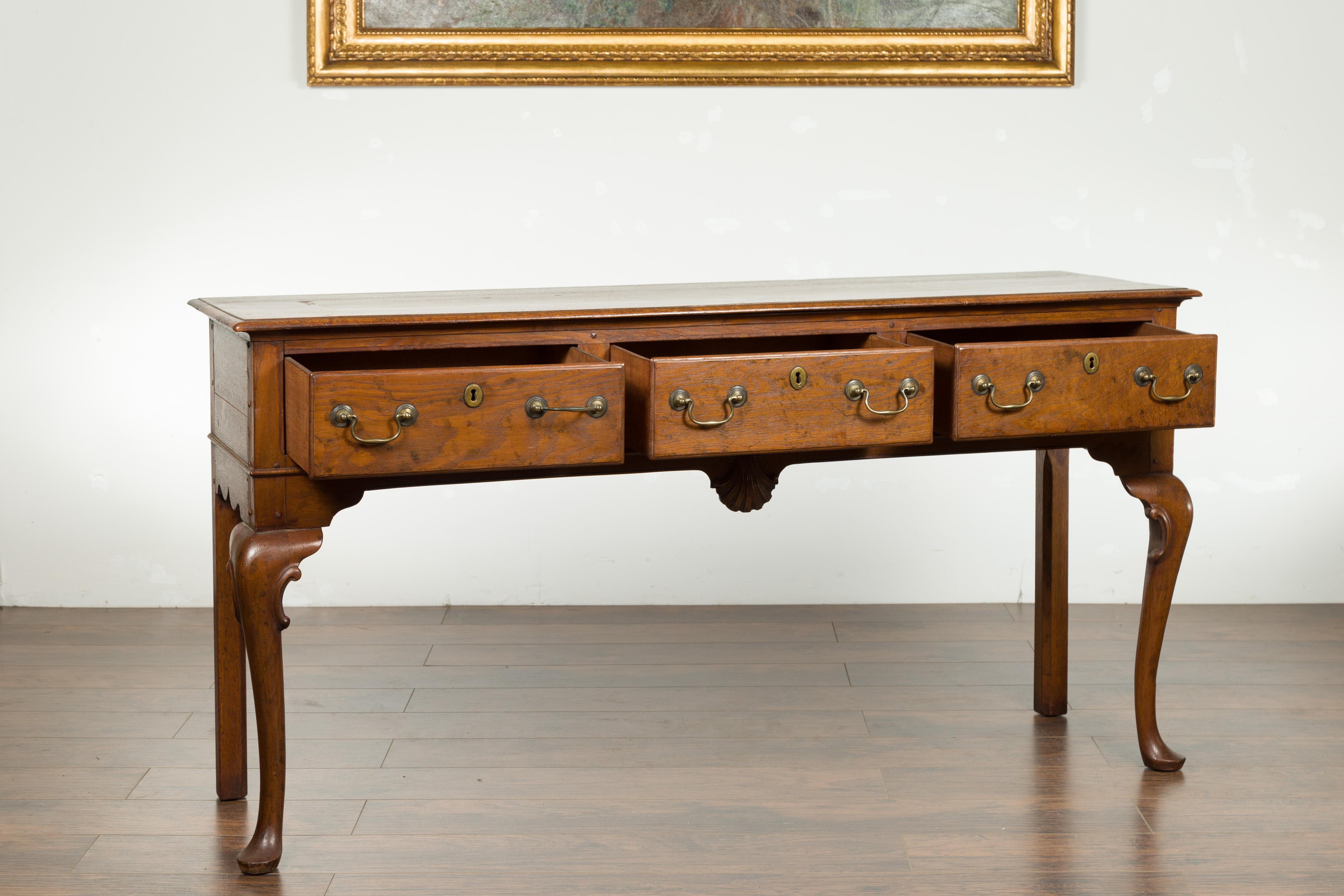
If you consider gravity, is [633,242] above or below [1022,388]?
above

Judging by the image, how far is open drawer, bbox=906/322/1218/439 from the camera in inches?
89.7

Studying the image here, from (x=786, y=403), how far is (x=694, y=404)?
0.16 m

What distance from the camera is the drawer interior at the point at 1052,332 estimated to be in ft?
8.21

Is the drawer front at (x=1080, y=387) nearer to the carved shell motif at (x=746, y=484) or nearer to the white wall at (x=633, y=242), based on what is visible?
the carved shell motif at (x=746, y=484)

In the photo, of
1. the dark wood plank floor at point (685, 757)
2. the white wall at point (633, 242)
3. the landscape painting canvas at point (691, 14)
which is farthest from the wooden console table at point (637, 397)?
the landscape painting canvas at point (691, 14)

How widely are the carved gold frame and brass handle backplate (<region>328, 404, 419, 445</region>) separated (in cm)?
188

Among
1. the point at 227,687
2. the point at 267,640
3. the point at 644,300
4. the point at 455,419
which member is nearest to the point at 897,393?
the point at 644,300

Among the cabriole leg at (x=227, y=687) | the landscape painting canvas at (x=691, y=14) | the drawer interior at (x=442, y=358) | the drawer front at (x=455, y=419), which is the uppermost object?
the landscape painting canvas at (x=691, y=14)

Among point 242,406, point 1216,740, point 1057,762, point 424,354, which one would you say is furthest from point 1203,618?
point 242,406

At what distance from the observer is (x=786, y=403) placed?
2189 millimetres

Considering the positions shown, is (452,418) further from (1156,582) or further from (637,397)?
(1156,582)

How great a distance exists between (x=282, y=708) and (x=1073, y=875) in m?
1.30

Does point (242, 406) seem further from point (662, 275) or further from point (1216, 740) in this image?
point (1216, 740)

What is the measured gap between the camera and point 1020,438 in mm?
2494
